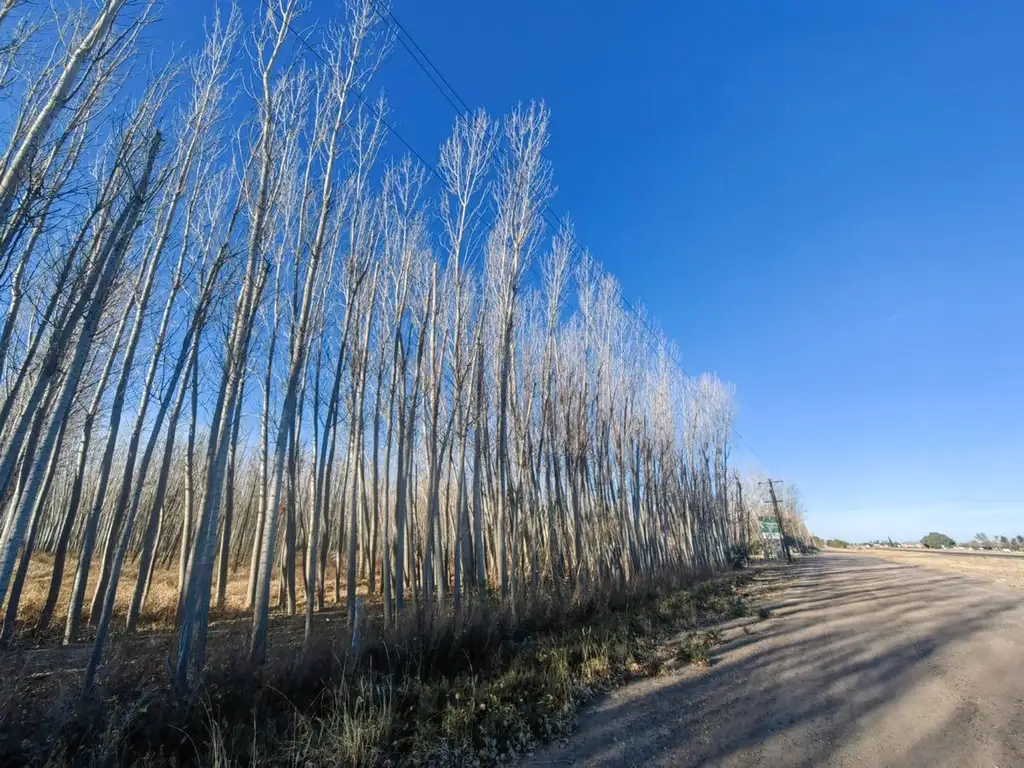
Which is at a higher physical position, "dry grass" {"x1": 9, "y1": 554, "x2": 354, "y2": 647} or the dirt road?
"dry grass" {"x1": 9, "y1": 554, "x2": 354, "y2": 647}

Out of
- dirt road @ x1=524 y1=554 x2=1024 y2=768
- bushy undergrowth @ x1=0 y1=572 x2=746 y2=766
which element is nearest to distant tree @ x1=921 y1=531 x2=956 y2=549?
dirt road @ x1=524 y1=554 x2=1024 y2=768

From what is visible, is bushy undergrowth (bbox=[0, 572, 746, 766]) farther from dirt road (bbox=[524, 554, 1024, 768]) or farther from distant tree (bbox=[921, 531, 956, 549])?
distant tree (bbox=[921, 531, 956, 549])

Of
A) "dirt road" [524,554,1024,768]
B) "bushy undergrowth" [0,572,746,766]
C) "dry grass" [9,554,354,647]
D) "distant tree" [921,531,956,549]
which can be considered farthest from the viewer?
"distant tree" [921,531,956,549]

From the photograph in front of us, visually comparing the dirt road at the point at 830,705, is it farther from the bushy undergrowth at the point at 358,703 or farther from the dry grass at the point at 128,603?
the dry grass at the point at 128,603

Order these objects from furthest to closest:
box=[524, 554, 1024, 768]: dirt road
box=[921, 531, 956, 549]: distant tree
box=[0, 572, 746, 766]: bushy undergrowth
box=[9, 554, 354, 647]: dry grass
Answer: box=[921, 531, 956, 549]: distant tree → box=[9, 554, 354, 647]: dry grass → box=[524, 554, 1024, 768]: dirt road → box=[0, 572, 746, 766]: bushy undergrowth

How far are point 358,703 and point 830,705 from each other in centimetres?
450

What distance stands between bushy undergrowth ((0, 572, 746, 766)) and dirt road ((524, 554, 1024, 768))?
499 mm

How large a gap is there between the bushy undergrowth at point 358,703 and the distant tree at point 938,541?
302 ft

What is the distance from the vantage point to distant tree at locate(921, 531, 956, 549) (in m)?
69.6

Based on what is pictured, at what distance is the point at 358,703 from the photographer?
3830 millimetres

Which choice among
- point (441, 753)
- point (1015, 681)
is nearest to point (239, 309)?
point (441, 753)

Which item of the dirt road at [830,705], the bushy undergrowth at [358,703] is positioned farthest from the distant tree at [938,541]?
the bushy undergrowth at [358,703]

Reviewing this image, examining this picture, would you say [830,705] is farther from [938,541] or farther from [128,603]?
[938,541]

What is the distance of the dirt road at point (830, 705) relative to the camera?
11.6 feet
